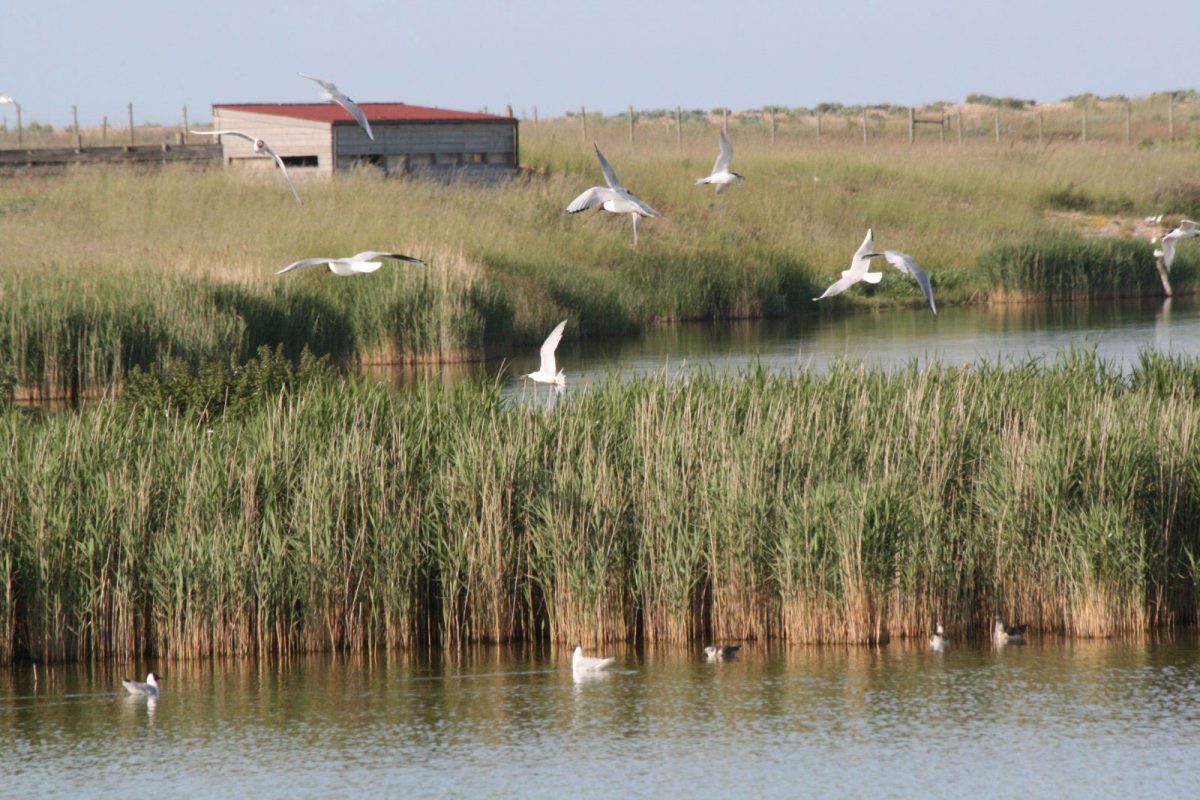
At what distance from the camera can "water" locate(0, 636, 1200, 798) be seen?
744 cm

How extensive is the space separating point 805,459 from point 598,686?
6.47ft

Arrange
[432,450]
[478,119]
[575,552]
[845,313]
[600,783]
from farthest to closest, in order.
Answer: [478,119]
[845,313]
[432,450]
[575,552]
[600,783]

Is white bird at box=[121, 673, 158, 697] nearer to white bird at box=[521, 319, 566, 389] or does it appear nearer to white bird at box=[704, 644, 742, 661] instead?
Result: white bird at box=[704, 644, 742, 661]

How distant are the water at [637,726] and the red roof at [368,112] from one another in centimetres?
2630

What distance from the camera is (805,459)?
9.62 meters

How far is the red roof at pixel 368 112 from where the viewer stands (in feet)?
114

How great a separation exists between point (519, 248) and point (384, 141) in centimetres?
824

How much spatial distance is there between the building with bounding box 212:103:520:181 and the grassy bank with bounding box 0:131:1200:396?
1317 millimetres

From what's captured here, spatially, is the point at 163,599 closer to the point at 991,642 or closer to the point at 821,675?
the point at 821,675

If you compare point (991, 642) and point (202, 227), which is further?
point (202, 227)

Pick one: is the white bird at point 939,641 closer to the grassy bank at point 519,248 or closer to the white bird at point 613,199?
the white bird at point 613,199

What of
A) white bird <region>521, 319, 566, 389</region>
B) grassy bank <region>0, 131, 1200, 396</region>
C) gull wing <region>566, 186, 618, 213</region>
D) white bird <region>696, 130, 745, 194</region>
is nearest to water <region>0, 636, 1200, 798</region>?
white bird <region>521, 319, 566, 389</region>

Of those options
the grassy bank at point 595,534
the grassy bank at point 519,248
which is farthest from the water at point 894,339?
the grassy bank at point 595,534

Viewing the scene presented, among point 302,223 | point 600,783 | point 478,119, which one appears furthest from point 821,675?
point 478,119
